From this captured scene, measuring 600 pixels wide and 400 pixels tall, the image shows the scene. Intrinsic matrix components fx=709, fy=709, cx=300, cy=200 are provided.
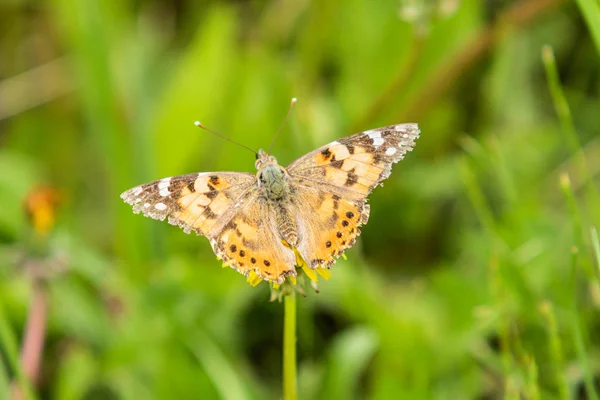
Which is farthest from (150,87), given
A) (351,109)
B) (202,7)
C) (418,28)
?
(418,28)

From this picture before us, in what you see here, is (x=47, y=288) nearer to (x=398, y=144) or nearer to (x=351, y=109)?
(x=398, y=144)

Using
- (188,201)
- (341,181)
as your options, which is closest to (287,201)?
(341,181)

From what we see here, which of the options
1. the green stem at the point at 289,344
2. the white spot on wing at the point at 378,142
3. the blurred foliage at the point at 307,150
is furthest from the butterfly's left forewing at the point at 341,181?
the blurred foliage at the point at 307,150

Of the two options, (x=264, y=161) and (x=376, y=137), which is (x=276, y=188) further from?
(x=376, y=137)

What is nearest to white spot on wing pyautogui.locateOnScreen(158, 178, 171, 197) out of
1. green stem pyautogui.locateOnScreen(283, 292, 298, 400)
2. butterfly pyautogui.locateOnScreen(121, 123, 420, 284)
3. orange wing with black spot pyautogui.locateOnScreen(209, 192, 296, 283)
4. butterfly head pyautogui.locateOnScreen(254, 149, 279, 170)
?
butterfly pyautogui.locateOnScreen(121, 123, 420, 284)

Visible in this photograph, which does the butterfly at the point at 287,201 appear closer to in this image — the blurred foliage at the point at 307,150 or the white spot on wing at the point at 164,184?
the white spot on wing at the point at 164,184

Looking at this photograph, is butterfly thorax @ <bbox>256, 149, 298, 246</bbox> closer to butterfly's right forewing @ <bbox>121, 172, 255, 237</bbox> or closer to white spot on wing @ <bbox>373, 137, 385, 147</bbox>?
butterfly's right forewing @ <bbox>121, 172, 255, 237</bbox>
